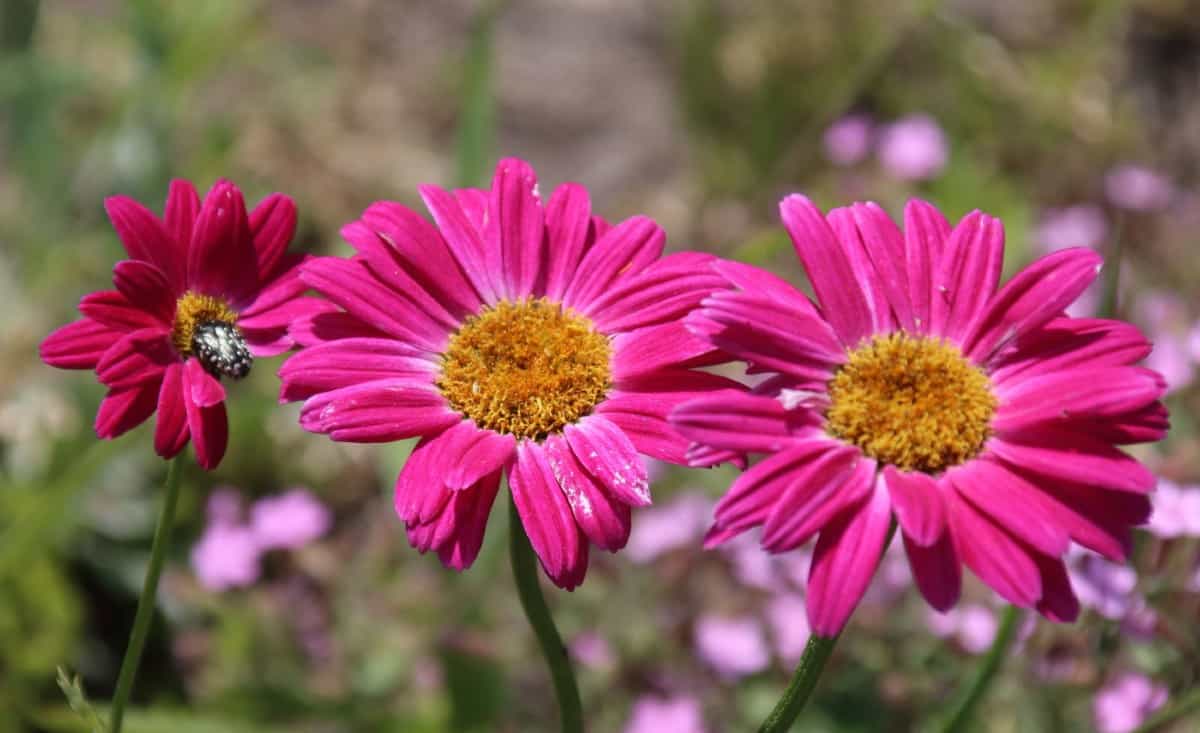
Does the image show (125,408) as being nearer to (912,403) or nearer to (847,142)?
(912,403)

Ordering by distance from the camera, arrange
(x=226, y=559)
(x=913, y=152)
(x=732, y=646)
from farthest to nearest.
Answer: (x=913, y=152), (x=226, y=559), (x=732, y=646)

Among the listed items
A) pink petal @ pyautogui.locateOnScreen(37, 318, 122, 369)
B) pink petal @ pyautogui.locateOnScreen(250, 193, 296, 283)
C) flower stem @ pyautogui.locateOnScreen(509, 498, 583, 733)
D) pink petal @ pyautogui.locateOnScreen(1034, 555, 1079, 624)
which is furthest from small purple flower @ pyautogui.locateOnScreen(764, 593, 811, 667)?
pink petal @ pyautogui.locateOnScreen(37, 318, 122, 369)

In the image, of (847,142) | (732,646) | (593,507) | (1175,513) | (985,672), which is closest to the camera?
(593,507)

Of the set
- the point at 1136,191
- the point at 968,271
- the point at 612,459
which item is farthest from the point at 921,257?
the point at 1136,191

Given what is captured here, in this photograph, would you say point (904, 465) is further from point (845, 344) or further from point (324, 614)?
point (324, 614)

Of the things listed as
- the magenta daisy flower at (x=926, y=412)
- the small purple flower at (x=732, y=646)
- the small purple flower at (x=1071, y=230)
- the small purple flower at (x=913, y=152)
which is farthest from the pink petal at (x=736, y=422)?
the small purple flower at (x=1071, y=230)

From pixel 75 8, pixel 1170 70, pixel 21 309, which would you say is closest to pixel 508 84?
pixel 75 8
